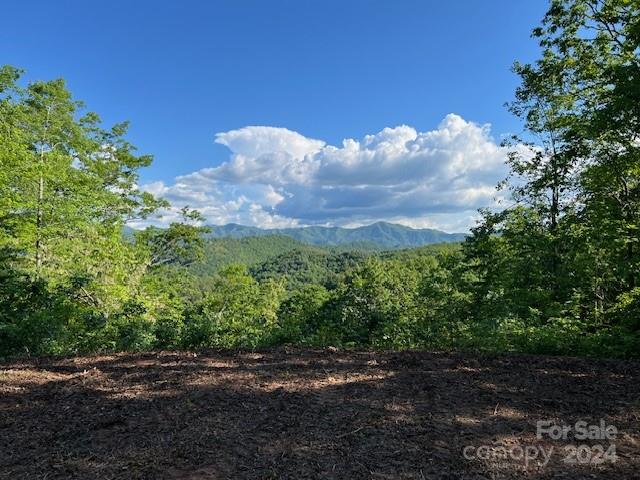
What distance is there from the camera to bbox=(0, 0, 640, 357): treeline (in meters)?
8.33

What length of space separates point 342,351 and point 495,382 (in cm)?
264

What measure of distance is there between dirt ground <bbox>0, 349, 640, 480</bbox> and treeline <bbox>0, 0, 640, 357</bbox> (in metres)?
3.14

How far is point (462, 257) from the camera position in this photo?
16281 mm

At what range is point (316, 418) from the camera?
144 inches

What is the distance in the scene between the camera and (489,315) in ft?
38.2

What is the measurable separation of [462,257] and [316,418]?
14.0 m

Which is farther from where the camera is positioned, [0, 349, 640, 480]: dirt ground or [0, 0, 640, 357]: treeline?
[0, 0, 640, 357]: treeline

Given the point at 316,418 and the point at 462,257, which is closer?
the point at 316,418

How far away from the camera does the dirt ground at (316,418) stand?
9.37 ft

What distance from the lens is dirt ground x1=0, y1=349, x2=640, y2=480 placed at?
9.37ft

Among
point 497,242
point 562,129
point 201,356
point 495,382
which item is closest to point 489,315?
point 497,242

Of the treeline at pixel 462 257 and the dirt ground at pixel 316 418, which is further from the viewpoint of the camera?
the treeline at pixel 462 257

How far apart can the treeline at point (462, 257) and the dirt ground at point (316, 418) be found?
3.14 m

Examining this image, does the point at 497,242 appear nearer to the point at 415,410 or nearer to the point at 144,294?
the point at 415,410
